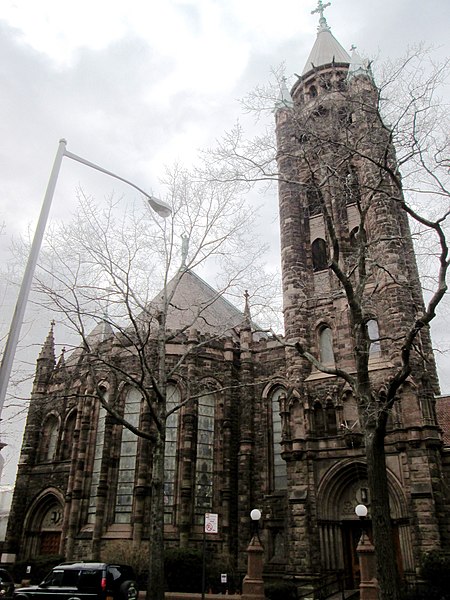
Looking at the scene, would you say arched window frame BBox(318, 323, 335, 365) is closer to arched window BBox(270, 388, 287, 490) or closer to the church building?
the church building

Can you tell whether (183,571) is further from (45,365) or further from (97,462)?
(45,365)

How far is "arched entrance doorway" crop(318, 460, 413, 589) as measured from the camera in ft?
58.0

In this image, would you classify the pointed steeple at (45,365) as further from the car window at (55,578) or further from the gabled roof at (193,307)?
the car window at (55,578)

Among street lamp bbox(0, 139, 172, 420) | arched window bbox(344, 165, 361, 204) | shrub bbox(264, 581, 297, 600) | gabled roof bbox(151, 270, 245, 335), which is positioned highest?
gabled roof bbox(151, 270, 245, 335)

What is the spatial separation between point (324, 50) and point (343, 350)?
1970 cm

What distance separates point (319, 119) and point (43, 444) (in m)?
22.9

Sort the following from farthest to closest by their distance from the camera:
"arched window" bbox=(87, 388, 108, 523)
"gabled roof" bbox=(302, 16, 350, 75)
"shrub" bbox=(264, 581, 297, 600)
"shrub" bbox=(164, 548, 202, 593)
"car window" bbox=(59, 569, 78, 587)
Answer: "gabled roof" bbox=(302, 16, 350, 75)
"arched window" bbox=(87, 388, 108, 523)
"shrub" bbox=(164, 548, 202, 593)
"shrub" bbox=(264, 581, 297, 600)
"car window" bbox=(59, 569, 78, 587)

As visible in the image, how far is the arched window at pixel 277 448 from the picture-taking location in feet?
73.0

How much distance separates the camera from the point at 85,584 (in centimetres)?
1360

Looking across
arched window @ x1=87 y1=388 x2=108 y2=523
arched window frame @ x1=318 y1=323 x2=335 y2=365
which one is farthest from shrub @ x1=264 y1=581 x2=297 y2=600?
arched window @ x1=87 y1=388 x2=108 y2=523

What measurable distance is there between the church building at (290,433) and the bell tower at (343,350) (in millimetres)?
60

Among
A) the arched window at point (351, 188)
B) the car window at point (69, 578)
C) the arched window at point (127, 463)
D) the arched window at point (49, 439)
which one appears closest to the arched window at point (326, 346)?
the arched window at point (351, 188)

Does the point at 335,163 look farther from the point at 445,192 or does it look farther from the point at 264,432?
the point at 264,432

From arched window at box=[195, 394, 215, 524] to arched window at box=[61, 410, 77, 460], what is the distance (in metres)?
8.08
